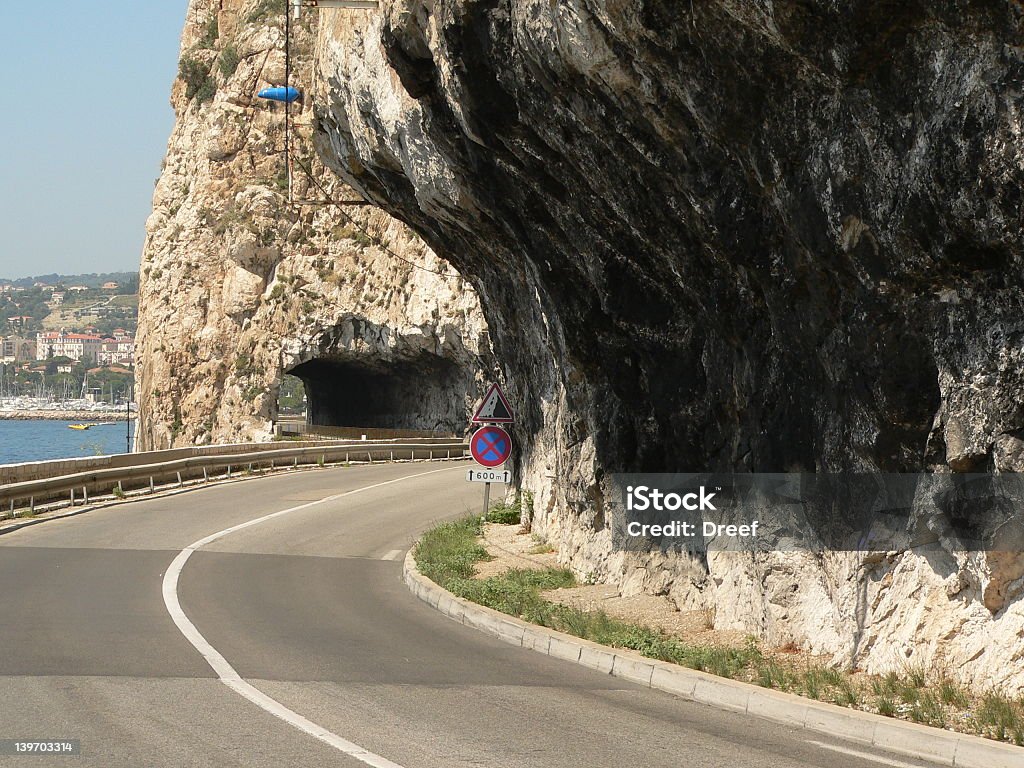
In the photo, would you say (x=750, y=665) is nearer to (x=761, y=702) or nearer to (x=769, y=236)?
(x=761, y=702)

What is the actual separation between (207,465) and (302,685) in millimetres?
22845

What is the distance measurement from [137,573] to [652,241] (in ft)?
29.0

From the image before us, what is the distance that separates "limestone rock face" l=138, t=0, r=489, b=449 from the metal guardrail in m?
8.13

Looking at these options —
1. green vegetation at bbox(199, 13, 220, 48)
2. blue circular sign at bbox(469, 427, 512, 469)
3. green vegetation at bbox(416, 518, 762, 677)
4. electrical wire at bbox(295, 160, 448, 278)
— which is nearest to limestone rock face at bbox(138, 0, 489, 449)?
electrical wire at bbox(295, 160, 448, 278)

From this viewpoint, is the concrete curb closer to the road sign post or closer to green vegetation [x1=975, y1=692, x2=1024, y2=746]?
green vegetation [x1=975, y1=692, x2=1024, y2=746]

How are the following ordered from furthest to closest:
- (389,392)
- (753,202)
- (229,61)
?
(229,61) < (389,392) < (753,202)

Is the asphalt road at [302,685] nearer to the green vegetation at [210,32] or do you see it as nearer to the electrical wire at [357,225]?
the electrical wire at [357,225]

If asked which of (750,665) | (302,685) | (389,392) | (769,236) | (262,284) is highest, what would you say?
(262,284)

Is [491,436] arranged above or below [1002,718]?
above

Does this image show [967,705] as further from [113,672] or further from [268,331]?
[268,331]

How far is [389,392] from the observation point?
6162 centimetres

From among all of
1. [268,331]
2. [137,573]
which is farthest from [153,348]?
[137,573]

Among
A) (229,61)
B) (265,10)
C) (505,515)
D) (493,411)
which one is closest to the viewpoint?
(493,411)

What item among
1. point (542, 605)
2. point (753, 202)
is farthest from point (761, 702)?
point (542, 605)
